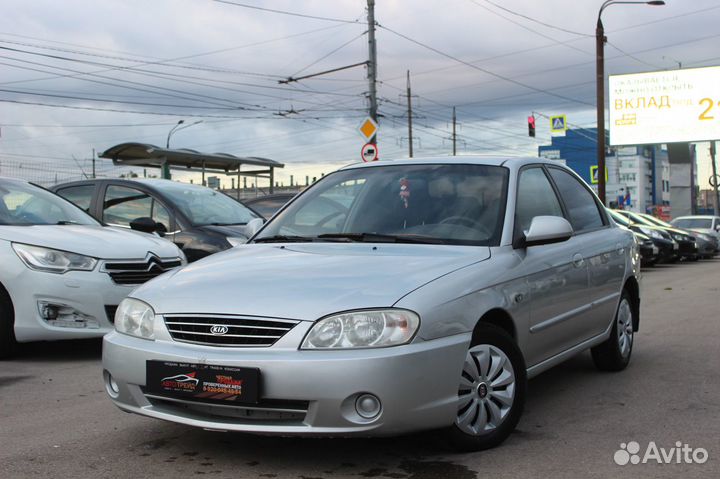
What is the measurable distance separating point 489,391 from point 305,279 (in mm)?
1042

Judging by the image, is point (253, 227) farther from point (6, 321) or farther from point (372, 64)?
point (372, 64)

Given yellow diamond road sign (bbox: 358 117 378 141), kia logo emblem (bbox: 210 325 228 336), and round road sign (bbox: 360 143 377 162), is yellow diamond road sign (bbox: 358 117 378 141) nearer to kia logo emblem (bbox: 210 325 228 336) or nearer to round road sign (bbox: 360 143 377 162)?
round road sign (bbox: 360 143 377 162)

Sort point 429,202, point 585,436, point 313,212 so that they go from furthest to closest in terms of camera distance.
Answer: point 313,212
point 429,202
point 585,436

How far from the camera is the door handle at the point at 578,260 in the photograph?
5.31 meters

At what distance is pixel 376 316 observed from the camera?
3.64 metres

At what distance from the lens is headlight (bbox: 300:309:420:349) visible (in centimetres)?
360

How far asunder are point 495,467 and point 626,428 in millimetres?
1075

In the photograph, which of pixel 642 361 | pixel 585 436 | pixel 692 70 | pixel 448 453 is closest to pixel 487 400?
pixel 448 453

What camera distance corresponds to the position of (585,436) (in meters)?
4.40

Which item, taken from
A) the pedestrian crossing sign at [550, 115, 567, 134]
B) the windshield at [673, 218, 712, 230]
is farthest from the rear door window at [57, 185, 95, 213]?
the pedestrian crossing sign at [550, 115, 567, 134]

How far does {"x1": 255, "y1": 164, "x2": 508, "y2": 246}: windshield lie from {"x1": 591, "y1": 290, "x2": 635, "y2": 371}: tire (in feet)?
5.80

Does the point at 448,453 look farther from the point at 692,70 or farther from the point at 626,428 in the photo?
the point at 692,70

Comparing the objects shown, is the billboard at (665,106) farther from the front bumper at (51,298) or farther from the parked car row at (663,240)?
the front bumper at (51,298)
